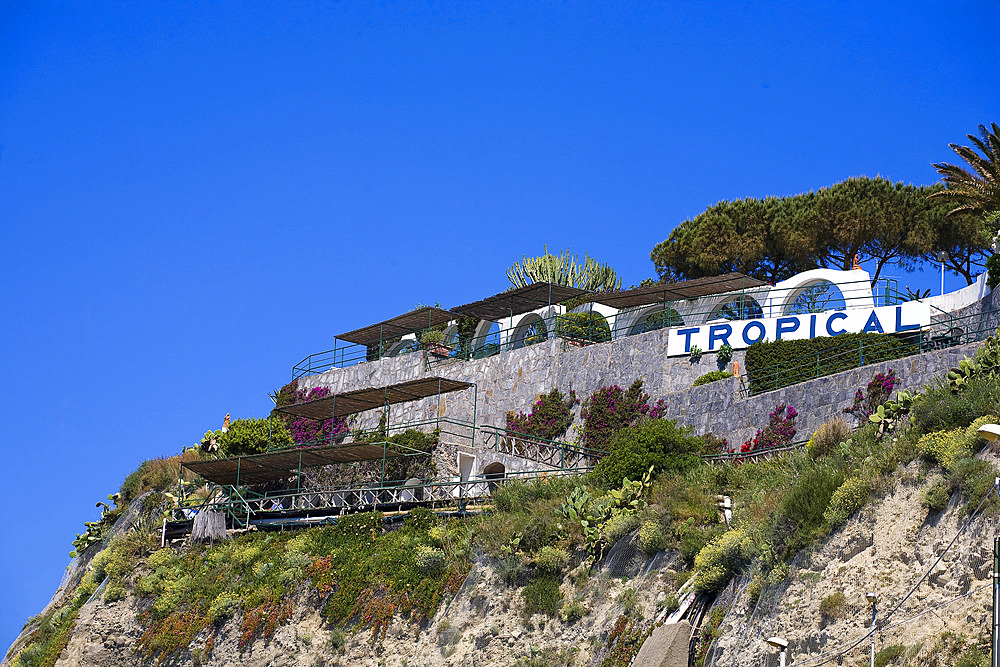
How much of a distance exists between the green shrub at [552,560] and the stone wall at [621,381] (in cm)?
738

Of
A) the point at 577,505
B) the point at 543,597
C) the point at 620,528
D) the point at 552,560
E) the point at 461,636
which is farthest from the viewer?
the point at 577,505

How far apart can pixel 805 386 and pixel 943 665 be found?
1416 centimetres

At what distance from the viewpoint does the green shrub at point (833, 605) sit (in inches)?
667

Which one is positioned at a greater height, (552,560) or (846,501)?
(846,501)

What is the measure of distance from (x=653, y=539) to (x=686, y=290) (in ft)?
57.5

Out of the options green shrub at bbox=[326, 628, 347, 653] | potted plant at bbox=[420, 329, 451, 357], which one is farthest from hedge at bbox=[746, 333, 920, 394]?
potted plant at bbox=[420, 329, 451, 357]

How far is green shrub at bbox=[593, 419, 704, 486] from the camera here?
25.1m

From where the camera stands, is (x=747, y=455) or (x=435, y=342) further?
(x=435, y=342)

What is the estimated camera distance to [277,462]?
111 ft

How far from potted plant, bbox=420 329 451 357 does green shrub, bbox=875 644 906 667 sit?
28.0 meters

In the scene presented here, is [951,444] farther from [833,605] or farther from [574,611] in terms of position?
[574,611]

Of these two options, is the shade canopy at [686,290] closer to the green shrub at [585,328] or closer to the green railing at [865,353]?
Result: the green shrub at [585,328]

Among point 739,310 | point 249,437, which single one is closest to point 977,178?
point 739,310

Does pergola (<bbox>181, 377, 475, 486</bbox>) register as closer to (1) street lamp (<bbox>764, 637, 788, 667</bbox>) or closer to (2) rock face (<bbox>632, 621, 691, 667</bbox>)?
(2) rock face (<bbox>632, 621, 691, 667</bbox>)
